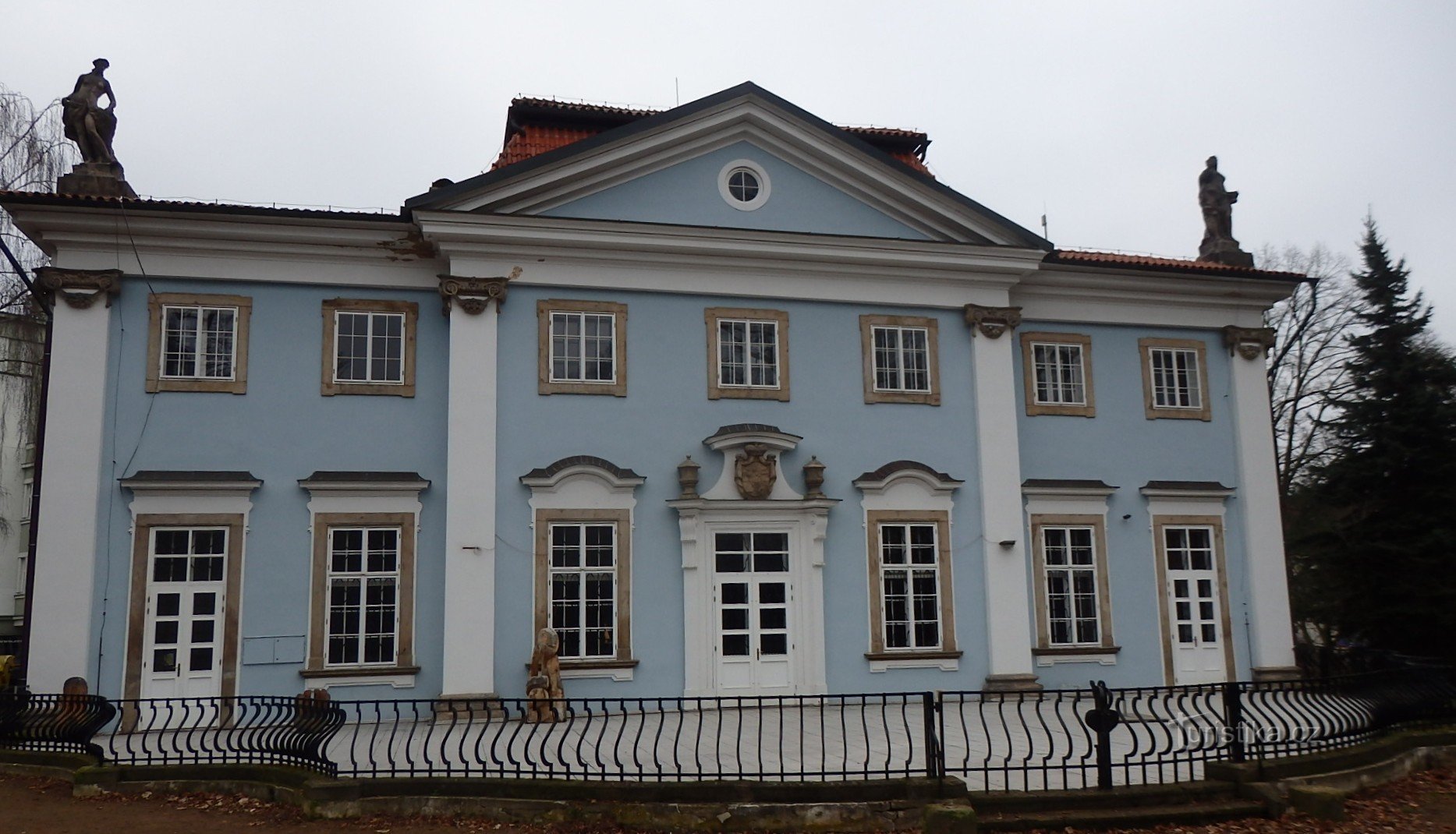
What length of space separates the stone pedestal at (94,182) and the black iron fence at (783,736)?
264 inches

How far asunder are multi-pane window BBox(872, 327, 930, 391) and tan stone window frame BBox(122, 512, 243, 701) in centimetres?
919

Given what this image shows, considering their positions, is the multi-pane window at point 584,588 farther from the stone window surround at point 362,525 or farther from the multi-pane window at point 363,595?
the multi-pane window at point 363,595

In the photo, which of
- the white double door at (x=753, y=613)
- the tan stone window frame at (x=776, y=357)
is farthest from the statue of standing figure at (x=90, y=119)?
the white double door at (x=753, y=613)

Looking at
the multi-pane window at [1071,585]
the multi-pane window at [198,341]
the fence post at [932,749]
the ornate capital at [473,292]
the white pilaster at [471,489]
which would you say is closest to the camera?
the fence post at [932,749]

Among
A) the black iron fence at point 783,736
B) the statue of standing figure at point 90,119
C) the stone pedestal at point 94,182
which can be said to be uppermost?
the statue of standing figure at point 90,119

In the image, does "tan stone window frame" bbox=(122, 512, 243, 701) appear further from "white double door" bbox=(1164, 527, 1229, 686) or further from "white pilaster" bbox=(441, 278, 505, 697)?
"white double door" bbox=(1164, 527, 1229, 686)

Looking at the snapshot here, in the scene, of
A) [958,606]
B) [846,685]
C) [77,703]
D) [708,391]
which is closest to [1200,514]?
[958,606]

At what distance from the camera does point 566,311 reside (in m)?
15.4

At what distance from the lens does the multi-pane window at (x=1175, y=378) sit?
58.7ft

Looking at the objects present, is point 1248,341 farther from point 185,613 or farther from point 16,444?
point 16,444

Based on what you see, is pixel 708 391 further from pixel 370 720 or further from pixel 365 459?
pixel 370 720

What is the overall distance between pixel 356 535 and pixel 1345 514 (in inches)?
594

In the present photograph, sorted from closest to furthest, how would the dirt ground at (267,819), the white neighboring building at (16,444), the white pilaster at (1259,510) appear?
the dirt ground at (267,819), the white pilaster at (1259,510), the white neighboring building at (16,444)

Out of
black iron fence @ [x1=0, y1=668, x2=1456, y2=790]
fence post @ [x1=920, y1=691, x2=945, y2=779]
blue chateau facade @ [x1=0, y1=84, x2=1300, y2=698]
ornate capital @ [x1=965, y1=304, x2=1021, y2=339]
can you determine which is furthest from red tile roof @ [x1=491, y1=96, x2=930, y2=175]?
fence post @ [x1=920, y1=691, x2=945, y2=779]
